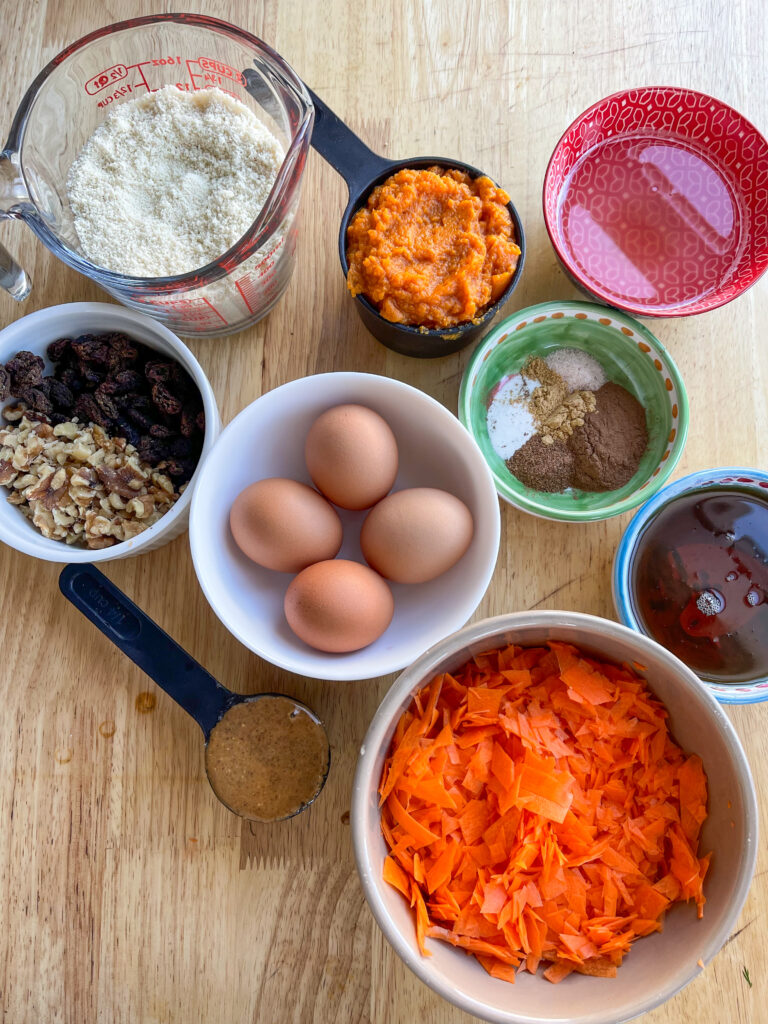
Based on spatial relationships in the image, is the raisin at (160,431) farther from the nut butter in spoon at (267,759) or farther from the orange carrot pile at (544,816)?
the orange carrot pile at (544,816)

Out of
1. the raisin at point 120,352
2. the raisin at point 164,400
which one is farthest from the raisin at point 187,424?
the raisin at point 120,352

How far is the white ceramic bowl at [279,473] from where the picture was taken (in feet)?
3.19

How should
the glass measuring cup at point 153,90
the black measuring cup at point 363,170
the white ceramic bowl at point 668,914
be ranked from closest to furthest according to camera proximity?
1. the white ceramic bowl at point 668,914
2. the glass measuring cup at point 153,90
3. the black measuring cup at point 363,170

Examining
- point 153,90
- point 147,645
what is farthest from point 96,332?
point 147,645

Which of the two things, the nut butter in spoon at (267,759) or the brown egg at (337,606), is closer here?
the brown egg at (337,606)

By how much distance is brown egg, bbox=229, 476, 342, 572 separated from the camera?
0.96 meters

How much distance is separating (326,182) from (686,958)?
1200 mm

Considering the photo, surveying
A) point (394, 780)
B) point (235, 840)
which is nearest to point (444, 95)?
point (394, 780)

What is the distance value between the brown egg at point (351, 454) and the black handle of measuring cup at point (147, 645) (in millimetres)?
335

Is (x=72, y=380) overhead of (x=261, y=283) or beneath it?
beneath

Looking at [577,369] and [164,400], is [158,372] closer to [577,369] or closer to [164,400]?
[164,400]

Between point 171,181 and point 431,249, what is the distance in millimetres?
380

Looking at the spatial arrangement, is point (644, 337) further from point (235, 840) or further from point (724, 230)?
point (235, 840)

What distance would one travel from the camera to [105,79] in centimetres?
108
